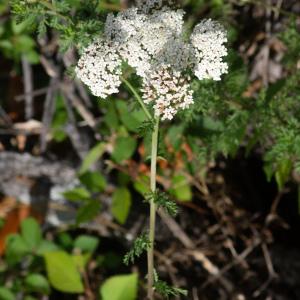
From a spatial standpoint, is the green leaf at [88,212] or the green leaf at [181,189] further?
the green leaf at [181,189]

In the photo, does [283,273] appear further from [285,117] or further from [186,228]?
[285,117]

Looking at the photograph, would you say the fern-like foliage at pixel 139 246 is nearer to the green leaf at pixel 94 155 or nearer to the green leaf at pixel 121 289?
the green leaf at pixel 121 289

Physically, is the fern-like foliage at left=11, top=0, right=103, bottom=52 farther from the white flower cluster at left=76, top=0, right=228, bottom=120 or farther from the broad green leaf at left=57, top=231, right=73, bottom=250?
the broad green leaf at left=57, top=231, right=73, bottom=250

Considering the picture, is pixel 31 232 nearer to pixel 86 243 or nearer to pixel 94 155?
pixel 86 243

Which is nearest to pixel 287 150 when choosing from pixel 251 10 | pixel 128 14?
pixel 128 14

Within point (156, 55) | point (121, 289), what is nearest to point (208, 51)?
point (156, 55)

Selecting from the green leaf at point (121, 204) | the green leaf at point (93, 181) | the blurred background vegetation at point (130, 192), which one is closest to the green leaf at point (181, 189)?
the blurred background vegetation at point (130, 192)

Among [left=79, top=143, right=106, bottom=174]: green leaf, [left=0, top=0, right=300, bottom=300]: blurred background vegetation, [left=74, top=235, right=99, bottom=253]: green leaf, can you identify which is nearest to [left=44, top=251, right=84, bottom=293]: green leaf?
[left=0, top=0, right=300, bottom=300]: blurred background vegetation
